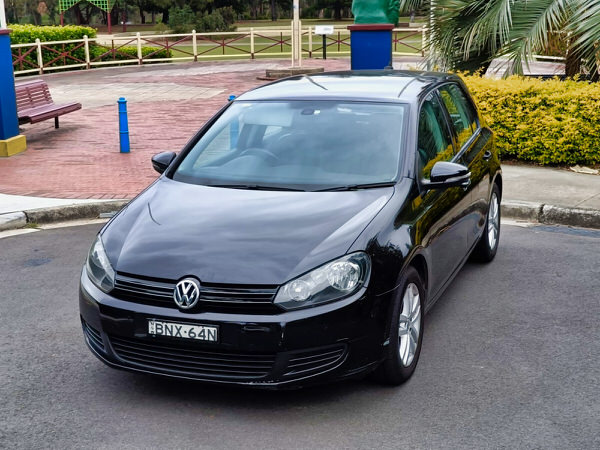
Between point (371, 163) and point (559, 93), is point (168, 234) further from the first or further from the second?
point (559, 93)

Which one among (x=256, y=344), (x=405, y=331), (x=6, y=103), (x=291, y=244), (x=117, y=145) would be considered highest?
(x=291, y=244)

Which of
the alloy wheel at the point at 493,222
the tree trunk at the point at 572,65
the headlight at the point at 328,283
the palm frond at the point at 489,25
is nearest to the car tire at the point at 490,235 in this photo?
the alloy wheel at the point at 493,222

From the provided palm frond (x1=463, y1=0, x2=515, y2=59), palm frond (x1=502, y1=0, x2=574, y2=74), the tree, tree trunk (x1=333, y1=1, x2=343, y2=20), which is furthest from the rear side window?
tree trunk (x1=333, y1=1, x2=343, y2=20)

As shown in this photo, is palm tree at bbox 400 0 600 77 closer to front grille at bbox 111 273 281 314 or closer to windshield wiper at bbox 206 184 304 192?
windshield wiper at bbox 206 184 304 192

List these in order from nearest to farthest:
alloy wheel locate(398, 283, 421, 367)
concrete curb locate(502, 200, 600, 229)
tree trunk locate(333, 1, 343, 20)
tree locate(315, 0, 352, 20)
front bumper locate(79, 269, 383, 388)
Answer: front bumper locate(79, 269, 383, 388)
alloy wheel locate(398, 283, 421, 367)
concrete curb locate(502, 200, 600, 229)
tree locate(315, 0, 352, 20)
tree trunk locate(333, 1, 343, 20)

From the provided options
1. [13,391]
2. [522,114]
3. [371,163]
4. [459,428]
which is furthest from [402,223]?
[522,114]

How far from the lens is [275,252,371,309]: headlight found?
4.23 meters

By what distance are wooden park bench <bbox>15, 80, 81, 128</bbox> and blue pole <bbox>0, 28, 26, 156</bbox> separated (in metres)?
0.99

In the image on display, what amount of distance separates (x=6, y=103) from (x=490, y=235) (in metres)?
7.86

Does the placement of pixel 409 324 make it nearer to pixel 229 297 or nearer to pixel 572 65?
pixel 229 297

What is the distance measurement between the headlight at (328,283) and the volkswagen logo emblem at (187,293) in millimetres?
408

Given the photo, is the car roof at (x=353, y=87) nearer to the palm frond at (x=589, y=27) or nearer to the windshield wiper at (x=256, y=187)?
the windshield wiper at (x=256, y=187)

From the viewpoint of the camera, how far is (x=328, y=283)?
14.1 ft

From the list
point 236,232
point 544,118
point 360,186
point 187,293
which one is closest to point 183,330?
point 187,293
